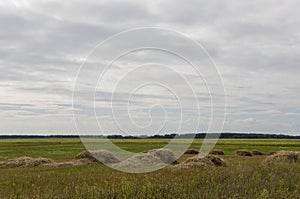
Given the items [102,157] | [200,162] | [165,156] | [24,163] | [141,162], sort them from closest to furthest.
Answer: [200,162], [141,162], [24,163], [102,157], [165,156]

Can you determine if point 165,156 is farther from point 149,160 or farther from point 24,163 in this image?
point 24,163

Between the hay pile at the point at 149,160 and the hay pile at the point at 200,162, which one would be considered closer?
the hay pile at the point at 200,162

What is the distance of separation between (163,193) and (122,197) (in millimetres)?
794

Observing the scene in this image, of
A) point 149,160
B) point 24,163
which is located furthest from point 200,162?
point 24,163

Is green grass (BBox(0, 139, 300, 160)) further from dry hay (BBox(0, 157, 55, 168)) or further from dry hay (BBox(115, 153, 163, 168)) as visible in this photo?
dry hay (BBox(0, 157, 55, 168))

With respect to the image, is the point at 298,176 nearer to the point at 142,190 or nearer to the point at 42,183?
the point at 142,190

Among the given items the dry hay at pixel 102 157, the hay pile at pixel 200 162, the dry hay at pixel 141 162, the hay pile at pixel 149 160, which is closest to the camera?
the hay pile at pixel 200 162

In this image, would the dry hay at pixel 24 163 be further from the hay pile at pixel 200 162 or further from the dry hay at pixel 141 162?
the hay pile at pixel 200 162

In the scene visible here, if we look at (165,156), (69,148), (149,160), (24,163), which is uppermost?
(165,156)

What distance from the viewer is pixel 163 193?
6.70 metres

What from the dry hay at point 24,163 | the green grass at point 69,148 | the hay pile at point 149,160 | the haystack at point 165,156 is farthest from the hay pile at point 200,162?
the dry hay at point 24,163

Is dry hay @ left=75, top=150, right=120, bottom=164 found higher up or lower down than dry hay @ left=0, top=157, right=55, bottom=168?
higher up

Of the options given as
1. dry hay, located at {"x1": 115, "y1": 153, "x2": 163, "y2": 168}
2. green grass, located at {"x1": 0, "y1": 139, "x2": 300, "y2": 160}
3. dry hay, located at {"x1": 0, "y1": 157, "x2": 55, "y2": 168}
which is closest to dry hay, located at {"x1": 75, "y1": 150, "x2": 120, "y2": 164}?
dry hay, located at {"x1": 115, "y1": 153, "x2": 163, "y2": 168}

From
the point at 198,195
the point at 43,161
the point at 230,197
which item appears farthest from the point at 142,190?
the point at 43,161
